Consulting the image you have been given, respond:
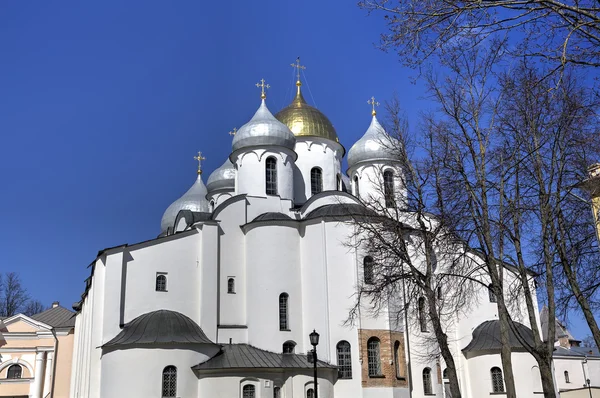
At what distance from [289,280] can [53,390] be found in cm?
1951

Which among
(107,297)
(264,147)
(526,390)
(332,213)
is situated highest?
(264,147)

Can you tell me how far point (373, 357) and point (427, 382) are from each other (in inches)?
125

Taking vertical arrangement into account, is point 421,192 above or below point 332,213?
below

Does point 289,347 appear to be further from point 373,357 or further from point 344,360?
point 373,357

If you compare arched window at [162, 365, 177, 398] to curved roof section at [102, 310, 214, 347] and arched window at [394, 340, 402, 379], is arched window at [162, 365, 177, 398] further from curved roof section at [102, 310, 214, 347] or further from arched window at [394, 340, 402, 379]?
arched window at [394, 340, 402, 379]

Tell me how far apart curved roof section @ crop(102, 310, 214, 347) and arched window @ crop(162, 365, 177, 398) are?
3.44 feet

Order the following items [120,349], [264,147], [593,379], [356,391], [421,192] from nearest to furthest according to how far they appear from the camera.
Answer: [421,192]
[120,349]
[356,391]
[264,147]
[593,379]

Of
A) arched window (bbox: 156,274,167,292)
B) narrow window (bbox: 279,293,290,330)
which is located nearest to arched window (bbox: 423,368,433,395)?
narrow window (bbox: 279,293,290,330)

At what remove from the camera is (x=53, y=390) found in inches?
1412

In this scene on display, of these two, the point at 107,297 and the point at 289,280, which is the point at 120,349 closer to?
the point at 107,297

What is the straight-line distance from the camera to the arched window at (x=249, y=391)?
73.3ft

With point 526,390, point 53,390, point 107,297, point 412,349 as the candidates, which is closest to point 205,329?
point 107,297

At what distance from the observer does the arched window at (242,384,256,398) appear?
73.3ft

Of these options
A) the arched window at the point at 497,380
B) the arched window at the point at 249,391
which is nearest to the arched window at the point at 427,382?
the arched window at the point at 497,380
